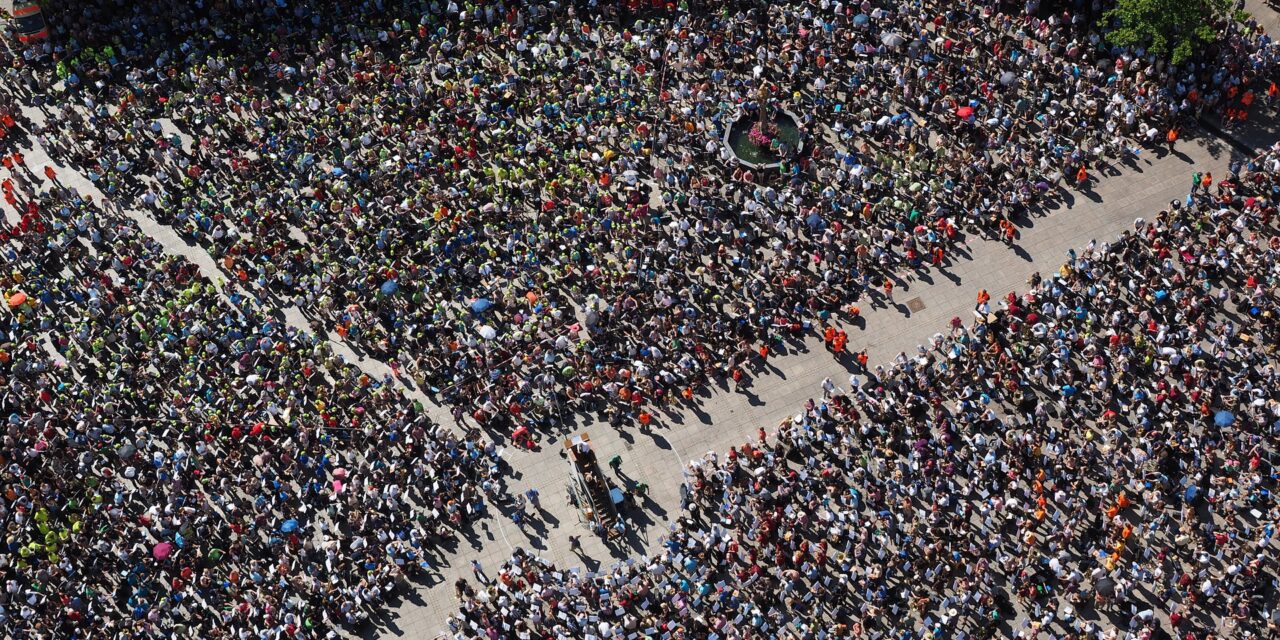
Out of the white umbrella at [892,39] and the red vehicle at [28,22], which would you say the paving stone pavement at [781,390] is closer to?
the white umbrella at [892,39]

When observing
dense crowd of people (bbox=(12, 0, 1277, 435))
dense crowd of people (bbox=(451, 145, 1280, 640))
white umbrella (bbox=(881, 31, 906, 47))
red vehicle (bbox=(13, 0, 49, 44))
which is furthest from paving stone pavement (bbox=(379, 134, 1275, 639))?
red vehicle (bbox=(13, 0, 49, 44))

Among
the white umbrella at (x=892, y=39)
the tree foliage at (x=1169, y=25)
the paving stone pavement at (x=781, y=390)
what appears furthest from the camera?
the white umbrella at (x=892, y=39)

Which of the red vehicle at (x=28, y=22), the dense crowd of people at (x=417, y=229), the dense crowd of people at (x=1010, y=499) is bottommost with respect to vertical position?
the dense crowd of people at (x=1010, y=499)

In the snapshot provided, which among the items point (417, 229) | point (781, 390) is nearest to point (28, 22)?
point (417, 229)

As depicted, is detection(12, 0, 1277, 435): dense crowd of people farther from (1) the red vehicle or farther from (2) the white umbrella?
(1) the red vehicle

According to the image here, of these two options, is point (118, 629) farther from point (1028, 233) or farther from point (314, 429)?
point (1028, 233)

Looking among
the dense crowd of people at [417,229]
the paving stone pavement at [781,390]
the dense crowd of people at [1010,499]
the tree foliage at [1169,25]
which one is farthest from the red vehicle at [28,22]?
the tree foliage at [1169,25]

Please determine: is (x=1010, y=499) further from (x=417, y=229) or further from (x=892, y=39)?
(x=417, y=229)
